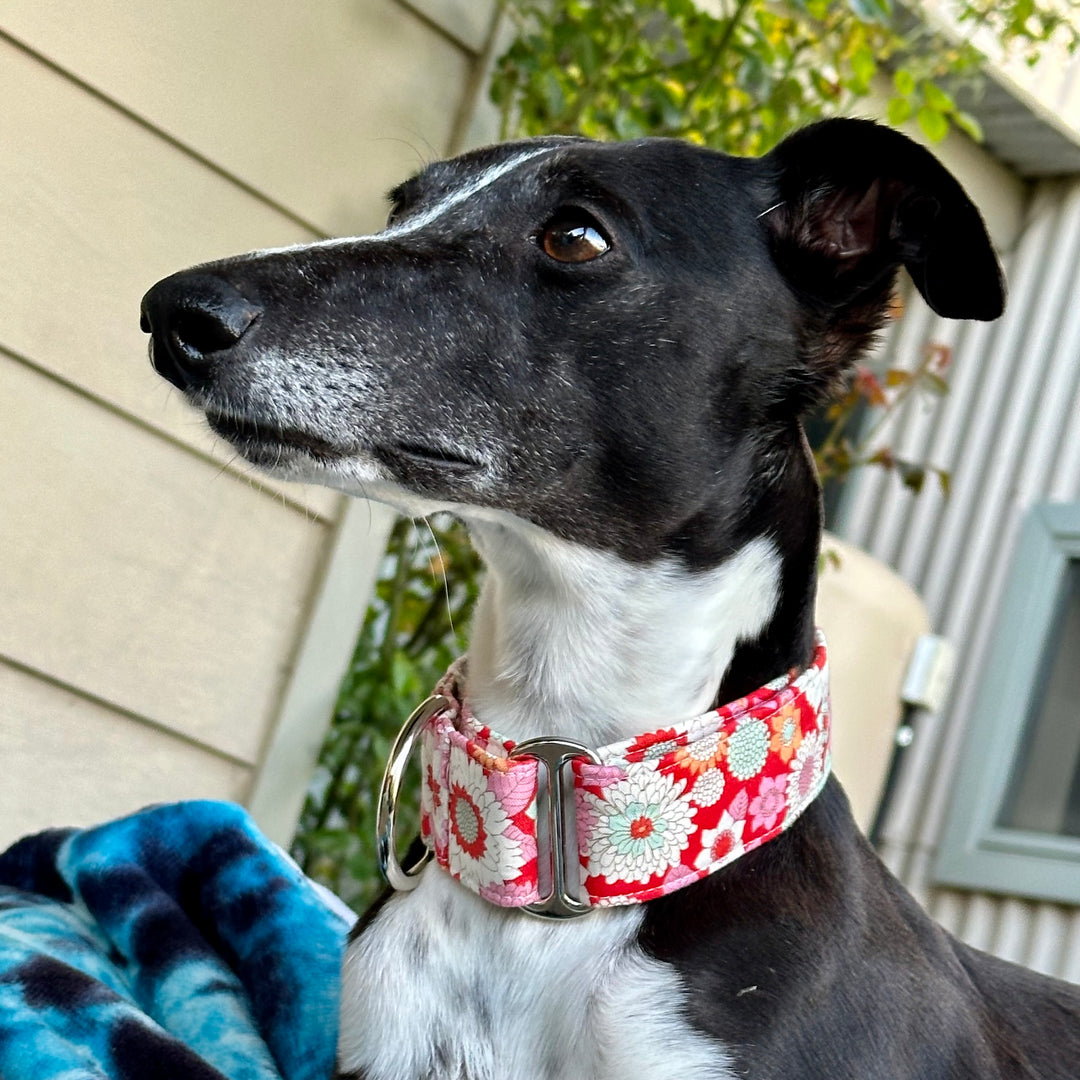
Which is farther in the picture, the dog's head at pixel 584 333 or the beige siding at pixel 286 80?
the beige siding at pixel 286 80

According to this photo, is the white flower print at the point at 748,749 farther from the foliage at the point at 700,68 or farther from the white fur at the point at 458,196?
the foliage at the point at 700,68

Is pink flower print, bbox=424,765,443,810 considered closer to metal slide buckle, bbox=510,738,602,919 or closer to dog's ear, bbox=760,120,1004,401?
metal slide buckle, bbox=510,738,602,919

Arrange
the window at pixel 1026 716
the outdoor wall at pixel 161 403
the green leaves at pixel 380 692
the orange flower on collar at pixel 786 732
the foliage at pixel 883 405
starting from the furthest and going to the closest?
the window at pixel 1026 716
the foliage at pixel 883 405
the green leaves at pixel 380 692
the outdoor wall at pixel 161 403
the orange flower on collar at pixel 786 732

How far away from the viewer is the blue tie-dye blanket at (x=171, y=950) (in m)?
1.27

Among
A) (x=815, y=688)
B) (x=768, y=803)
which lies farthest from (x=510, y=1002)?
(x=815, y=688)

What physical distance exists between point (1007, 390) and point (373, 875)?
2.48 meters

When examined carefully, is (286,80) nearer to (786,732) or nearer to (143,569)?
(143,569)

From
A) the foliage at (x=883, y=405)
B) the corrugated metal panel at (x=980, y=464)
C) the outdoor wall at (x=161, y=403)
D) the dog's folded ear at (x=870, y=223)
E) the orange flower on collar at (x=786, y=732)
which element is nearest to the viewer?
the orange flower on collar at (x=786, y=732)

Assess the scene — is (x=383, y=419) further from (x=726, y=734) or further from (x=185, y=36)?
(x=185, y=36)

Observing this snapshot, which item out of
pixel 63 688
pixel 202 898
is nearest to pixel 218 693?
pixel 63 688

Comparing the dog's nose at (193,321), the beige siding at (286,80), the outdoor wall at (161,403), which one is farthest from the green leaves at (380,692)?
the dog's nose at (193,321)

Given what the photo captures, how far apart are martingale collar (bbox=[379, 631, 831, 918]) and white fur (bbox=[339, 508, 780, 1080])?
1.6 inches

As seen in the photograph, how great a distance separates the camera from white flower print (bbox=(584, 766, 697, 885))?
121 cm

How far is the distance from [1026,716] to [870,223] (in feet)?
9.02
